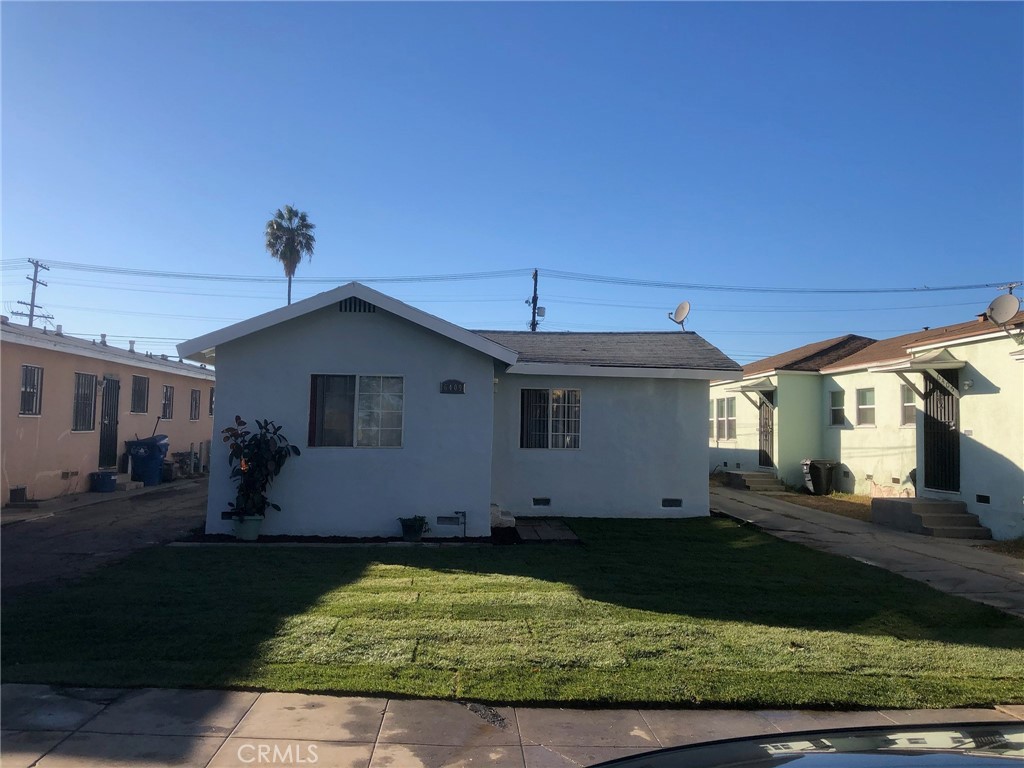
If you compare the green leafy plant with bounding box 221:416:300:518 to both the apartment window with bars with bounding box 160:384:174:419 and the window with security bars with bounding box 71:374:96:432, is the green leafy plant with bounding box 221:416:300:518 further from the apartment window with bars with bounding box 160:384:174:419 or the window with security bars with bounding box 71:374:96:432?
the apartment window with bars with bounding box 160:384:174:419

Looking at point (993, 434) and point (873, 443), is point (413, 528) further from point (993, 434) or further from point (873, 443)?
point (873, 443)

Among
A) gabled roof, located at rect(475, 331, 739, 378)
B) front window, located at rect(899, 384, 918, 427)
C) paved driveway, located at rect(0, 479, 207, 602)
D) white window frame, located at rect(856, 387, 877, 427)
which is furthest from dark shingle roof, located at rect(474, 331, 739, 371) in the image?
paved driveway, located at rect(0, 479, 207, 602)

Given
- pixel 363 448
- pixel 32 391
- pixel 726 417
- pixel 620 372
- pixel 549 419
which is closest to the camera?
pixel 363 448

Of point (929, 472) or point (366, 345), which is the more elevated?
point (366, 345)

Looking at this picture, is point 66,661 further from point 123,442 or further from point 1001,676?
point 123,442

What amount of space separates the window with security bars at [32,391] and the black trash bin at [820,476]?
1778cm

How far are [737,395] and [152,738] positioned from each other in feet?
70.3

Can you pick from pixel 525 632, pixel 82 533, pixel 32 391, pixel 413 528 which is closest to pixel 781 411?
pixel 413 528

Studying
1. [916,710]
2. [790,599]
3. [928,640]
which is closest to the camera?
[916,710]

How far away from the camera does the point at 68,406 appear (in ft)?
49.9

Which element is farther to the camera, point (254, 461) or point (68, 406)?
point (68, 406)

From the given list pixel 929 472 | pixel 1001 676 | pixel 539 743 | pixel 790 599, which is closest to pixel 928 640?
pixel 1001 676

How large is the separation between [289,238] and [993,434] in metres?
28.4

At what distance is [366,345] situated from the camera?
10938 millimetres
